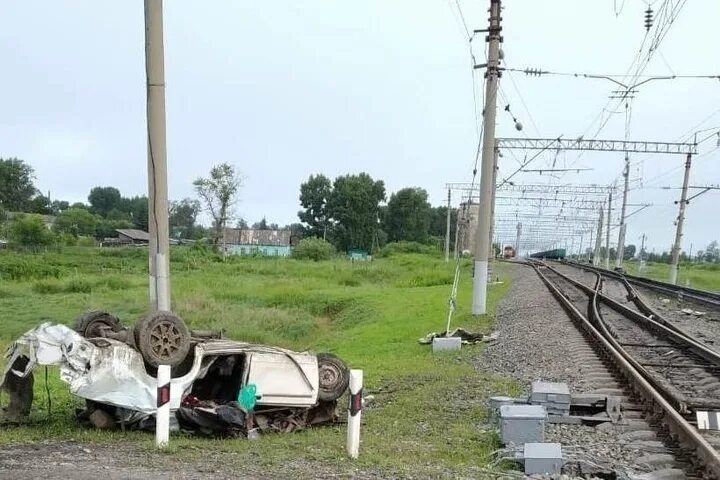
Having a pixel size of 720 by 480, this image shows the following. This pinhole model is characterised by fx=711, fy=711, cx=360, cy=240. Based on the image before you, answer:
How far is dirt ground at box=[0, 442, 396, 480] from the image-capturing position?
17.8 ft

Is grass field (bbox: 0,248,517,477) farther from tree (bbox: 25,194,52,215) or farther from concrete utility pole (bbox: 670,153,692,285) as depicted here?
tree (bbox: 25,194,52,215)

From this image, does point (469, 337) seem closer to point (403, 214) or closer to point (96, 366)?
point (96, 366)

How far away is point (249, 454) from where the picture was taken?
6836 millimetres

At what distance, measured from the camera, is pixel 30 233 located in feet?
290

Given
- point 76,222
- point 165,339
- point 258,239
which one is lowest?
point 258,239

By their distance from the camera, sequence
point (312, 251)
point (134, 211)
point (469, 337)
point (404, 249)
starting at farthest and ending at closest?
point (134, 211) < point (404, 249) < point (312, 251) < point (469, 337)

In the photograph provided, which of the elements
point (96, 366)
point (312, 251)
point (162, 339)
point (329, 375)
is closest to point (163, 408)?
point (96, 366)

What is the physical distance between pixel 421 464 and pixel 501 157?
3147 cm

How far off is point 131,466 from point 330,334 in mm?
22517

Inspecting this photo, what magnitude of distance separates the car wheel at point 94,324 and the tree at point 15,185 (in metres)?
139

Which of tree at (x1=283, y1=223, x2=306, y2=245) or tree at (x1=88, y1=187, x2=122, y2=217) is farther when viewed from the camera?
tree at (x1=88, y1=187, x2=122, y2=217)

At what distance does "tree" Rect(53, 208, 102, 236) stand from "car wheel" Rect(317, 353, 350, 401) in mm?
117035

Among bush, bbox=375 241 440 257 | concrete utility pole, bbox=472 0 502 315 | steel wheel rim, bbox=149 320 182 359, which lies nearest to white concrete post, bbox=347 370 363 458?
steel wheel rim, bbox=149 320 182 359

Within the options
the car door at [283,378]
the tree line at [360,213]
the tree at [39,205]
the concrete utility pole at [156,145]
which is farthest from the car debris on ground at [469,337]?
the tree at [39,205]
